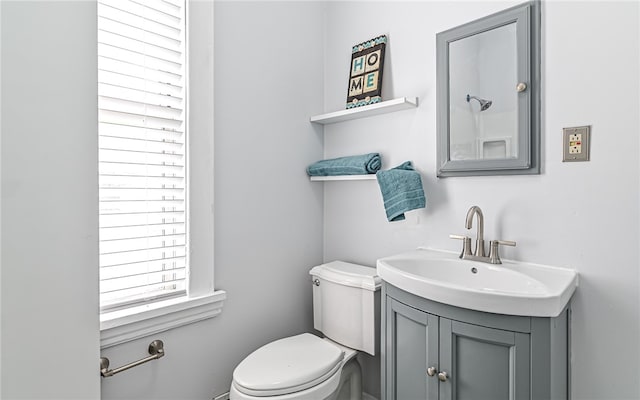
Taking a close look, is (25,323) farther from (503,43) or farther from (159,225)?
(503,43)

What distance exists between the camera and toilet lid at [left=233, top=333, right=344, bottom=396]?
50.8 inches

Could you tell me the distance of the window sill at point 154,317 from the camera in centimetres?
127

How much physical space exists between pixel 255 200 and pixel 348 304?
68 centimetres

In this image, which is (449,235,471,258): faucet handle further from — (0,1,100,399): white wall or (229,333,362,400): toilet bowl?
(0,1,100,399): white wall

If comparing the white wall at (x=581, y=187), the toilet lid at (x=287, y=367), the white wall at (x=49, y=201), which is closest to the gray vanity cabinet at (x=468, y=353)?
the white wall at (x=581, y=187)

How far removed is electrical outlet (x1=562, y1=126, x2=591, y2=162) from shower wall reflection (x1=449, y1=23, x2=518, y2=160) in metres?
0.16

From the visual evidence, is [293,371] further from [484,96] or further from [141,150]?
[484,96]

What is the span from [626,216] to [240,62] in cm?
165

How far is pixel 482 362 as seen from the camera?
106 centimetres

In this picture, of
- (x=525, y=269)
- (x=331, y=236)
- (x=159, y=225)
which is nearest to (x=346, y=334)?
(x=331, y=236)

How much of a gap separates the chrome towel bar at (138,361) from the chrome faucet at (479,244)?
1.26 m

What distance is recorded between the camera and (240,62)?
169cm

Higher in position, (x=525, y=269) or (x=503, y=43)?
(x=503, y=43)

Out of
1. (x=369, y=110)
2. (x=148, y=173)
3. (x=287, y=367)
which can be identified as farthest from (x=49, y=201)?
(x=369, y=110)
